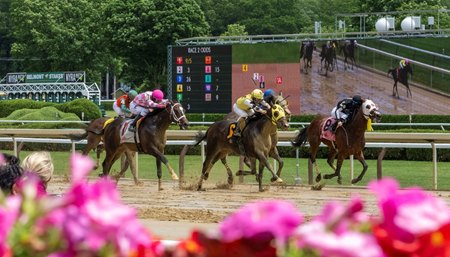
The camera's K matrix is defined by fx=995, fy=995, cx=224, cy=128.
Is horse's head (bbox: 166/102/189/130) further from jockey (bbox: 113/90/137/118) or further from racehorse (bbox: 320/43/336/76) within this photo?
racehorse (bbox: 320/43/336/76)

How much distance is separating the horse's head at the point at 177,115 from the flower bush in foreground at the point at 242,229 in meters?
11.8

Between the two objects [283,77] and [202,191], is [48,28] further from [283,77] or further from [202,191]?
[202,191]

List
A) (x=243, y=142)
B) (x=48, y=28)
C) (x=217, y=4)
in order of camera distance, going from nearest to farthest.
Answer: (x=243, y=142), (x=48, y=28), (x=217, y=4)

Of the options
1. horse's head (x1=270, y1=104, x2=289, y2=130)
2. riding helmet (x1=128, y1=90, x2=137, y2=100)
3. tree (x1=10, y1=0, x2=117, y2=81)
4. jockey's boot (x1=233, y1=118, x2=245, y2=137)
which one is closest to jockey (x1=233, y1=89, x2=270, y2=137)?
jockey's boot (x1=233, y1=118, x2=245, y2=137)

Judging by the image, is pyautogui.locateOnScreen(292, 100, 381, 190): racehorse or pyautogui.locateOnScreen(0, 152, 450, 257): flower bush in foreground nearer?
pyautogui.locateOnScreen(0, 152, 450, 257): flower bush in foreground

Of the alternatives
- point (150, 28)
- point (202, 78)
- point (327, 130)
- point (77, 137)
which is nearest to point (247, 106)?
point (327, 130)

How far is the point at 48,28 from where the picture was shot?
5466 centimetres

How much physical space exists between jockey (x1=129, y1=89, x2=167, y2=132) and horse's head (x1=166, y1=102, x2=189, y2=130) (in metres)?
0.13

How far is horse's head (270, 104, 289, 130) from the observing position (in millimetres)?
12664

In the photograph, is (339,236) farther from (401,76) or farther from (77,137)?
(401,76)

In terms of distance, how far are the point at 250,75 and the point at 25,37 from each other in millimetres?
32423

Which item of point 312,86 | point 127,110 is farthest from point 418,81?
point 127,110

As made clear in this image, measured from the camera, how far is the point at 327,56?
26.4 meters

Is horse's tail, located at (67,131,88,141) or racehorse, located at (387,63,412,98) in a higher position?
racehorse, located at (387,63,412,98)
